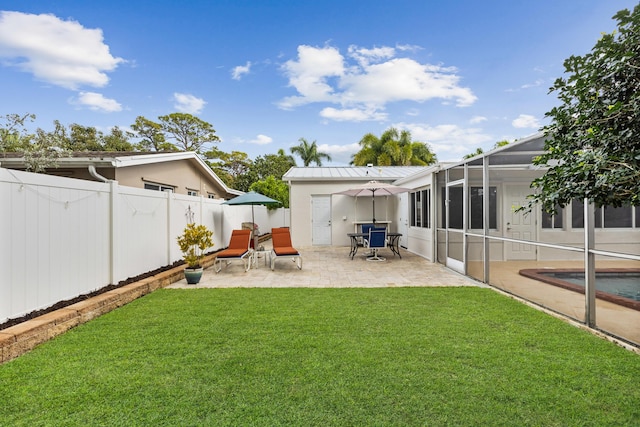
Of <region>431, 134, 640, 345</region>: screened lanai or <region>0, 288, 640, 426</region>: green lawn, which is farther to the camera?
<region>431, 134, 640, 345</region>: screened lanai

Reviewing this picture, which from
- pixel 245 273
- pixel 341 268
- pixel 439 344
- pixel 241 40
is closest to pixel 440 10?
pixel 241 40

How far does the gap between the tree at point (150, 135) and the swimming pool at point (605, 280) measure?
3043 centimetres

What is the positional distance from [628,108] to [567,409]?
2173 millimetres

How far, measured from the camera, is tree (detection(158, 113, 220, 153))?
3095 cm

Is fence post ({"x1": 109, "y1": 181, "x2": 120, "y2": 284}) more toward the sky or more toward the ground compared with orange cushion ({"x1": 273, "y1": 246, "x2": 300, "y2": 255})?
more toward the sky

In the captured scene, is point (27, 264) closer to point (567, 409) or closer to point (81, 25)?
point (567, 409)

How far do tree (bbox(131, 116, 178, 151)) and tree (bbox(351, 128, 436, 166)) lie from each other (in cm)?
1764

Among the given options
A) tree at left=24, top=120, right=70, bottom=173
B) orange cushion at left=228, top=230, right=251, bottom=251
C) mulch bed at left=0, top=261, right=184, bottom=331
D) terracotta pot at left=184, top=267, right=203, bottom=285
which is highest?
tree at left=24, top=120, right=70, bottom=173

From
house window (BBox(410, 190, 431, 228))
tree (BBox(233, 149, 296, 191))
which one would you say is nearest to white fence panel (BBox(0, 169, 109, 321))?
house window (BBox(410, 190, 431, 228))

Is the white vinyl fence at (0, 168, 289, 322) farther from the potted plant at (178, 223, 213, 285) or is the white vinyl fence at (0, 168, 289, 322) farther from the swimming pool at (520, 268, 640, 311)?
the swimming pool at (520, 268, 640, 311)

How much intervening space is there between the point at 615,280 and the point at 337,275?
6.19 metres

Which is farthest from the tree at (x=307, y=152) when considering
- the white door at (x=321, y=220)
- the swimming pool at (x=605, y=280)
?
the swimming pool at (x=605, y=280)

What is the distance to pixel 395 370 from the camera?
120 inches

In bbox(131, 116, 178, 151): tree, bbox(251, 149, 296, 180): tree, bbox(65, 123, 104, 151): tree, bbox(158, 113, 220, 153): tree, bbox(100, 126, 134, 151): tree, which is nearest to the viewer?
bbox(65, 123, 104, 151): tree
